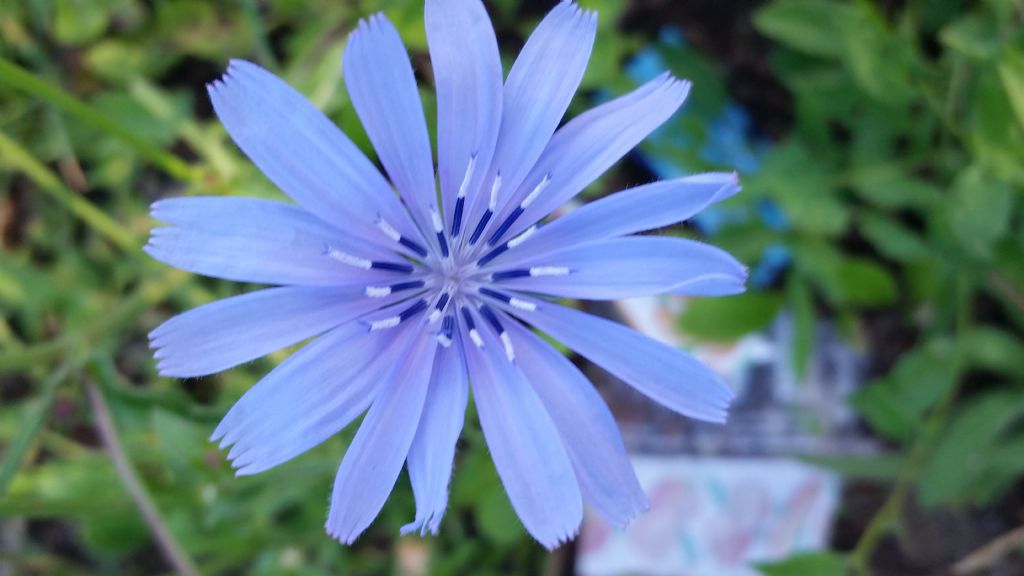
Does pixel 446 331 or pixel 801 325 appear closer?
pixel 446 331

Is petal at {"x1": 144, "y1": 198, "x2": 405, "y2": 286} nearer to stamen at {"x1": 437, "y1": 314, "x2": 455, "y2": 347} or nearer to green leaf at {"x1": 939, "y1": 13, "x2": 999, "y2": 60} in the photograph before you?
stamen at {"x1": 437, "y1": 314, "x2": 455, "y2": 347}

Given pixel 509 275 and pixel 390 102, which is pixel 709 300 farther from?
pixel 390 102

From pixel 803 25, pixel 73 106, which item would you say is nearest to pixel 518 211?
pixel 73 106

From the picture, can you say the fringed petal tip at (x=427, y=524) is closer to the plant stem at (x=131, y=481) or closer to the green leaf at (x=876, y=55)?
the plant stem at (x=131, y=481)

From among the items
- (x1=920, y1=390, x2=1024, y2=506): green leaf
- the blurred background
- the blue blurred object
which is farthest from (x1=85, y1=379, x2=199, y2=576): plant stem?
(x1=920, y1=390, x2=1024, y2=506): green leaf

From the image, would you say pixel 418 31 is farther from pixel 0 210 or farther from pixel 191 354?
pixel 0 210
